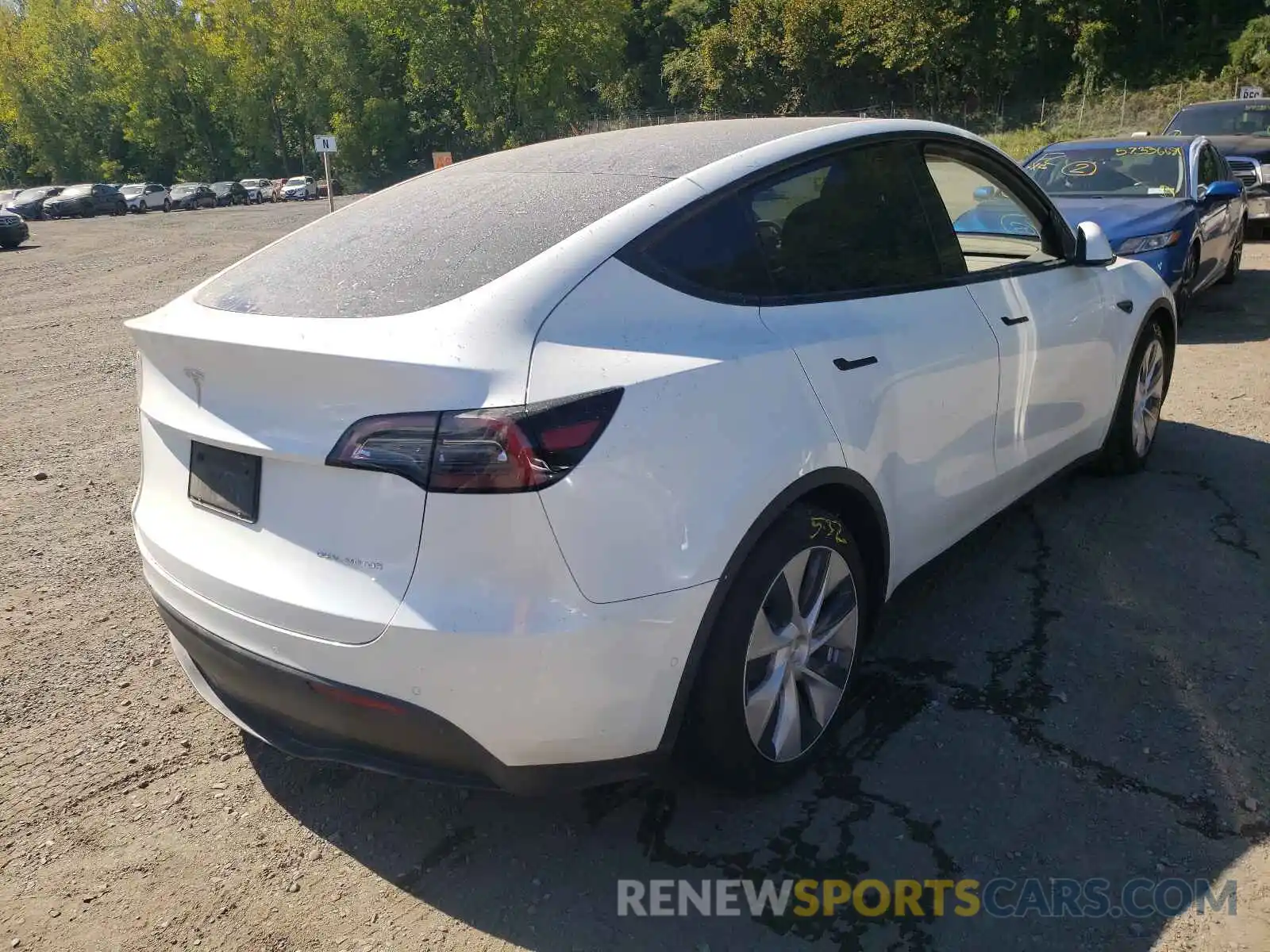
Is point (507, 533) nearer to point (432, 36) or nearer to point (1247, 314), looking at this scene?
point (1247, 314)

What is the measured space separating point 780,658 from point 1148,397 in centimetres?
339

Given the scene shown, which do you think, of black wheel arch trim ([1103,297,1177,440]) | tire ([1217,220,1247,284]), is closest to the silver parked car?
tire ([1217,220,1247,284])

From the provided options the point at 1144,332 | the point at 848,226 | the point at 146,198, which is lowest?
the point at 146,198

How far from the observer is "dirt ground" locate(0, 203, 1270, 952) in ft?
7.76

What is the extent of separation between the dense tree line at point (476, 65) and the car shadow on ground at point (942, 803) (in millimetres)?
43666

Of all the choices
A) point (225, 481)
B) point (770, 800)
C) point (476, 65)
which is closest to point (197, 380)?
point (225, 481)

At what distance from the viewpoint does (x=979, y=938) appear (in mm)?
2256

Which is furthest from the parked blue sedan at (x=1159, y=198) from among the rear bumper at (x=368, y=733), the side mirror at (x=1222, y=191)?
the rear bumper at (x=368, y=733)

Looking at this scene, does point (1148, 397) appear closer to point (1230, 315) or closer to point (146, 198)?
point (1230, 315)

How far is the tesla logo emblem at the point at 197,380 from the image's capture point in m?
2.45

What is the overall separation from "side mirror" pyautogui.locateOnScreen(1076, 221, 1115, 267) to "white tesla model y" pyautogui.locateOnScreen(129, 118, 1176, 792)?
4.00 ft

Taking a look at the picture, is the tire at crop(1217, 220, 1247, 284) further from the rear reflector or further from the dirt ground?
the rear reflector

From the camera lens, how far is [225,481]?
2426 millimetres

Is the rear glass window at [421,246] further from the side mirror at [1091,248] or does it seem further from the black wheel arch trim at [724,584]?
the side mirror at [1091,248]
